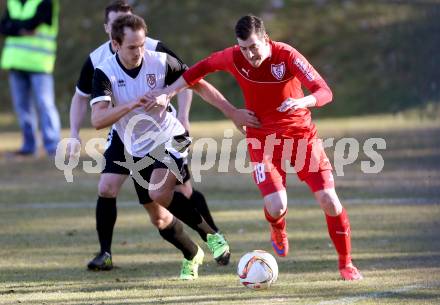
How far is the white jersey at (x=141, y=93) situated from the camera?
7410 mm

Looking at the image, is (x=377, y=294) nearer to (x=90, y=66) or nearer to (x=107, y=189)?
A: (x=107, y=189)

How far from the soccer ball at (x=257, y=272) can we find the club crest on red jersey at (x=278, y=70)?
1.33 m

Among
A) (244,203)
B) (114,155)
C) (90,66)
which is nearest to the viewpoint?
(114,155)

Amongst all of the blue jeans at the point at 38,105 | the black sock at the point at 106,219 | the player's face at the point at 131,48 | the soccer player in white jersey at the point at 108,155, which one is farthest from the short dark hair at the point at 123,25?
the blue jeans at the point at 38,105

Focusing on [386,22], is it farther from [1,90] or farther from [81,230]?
[81,230]

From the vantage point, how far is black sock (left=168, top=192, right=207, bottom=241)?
7.62 meters

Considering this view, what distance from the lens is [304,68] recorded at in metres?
7.18

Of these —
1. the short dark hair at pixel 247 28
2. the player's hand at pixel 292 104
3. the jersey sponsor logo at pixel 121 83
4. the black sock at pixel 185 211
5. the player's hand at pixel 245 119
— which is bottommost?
the black sock at pixel 185 211

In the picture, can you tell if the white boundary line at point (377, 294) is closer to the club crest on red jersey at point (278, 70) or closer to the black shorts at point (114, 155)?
the club crest on red jersey at point (278, 70)

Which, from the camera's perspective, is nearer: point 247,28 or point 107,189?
point 247,28

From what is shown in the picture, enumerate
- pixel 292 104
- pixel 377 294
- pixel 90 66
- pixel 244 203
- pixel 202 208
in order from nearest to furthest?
pixel 377 294 → pixel 292 104 → pixel 90 66 → pixel 202 208 → pixel 244 203

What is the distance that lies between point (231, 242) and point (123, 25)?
2.66m

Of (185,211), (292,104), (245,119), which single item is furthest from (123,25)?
(185,211)

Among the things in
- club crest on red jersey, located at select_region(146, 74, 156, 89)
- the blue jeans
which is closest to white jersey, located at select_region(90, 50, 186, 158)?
club crest on red jersey, located at select_region(146, 74, 156, 89)
